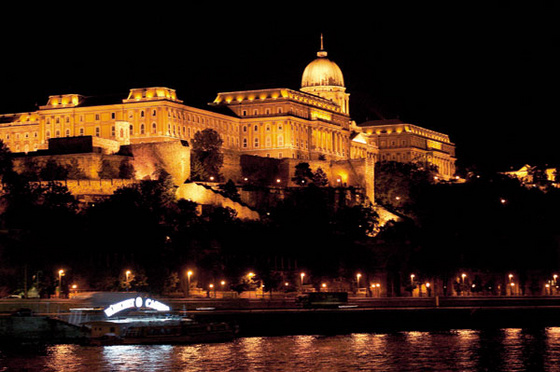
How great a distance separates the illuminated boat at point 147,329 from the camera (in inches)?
3056

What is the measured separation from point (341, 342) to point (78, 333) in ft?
49.4

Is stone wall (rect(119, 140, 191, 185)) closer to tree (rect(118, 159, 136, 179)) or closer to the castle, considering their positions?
the castle

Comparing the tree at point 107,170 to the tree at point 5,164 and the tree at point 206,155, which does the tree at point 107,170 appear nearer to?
the tree at point 5,164

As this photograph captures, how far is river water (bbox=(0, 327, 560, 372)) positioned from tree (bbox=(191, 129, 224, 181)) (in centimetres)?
6007

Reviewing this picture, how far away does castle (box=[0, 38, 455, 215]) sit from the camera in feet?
439

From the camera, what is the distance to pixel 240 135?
171375mm

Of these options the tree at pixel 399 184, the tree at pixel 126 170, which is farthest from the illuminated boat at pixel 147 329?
the tree at pixel 399 184

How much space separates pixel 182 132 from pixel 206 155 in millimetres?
10769

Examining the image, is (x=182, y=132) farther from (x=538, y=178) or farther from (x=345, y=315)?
(x=345, y=315)

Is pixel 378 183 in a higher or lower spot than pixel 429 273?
higher

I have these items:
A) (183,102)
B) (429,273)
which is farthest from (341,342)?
(183,102)

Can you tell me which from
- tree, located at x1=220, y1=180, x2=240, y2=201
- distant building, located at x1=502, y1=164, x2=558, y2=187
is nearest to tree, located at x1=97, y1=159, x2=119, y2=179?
tree, located at x1=220, y1=180, x2=240, y2=201

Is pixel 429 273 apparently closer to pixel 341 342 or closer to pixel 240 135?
pixel 341 342

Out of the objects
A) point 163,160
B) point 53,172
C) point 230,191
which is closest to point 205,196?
point 230,191
